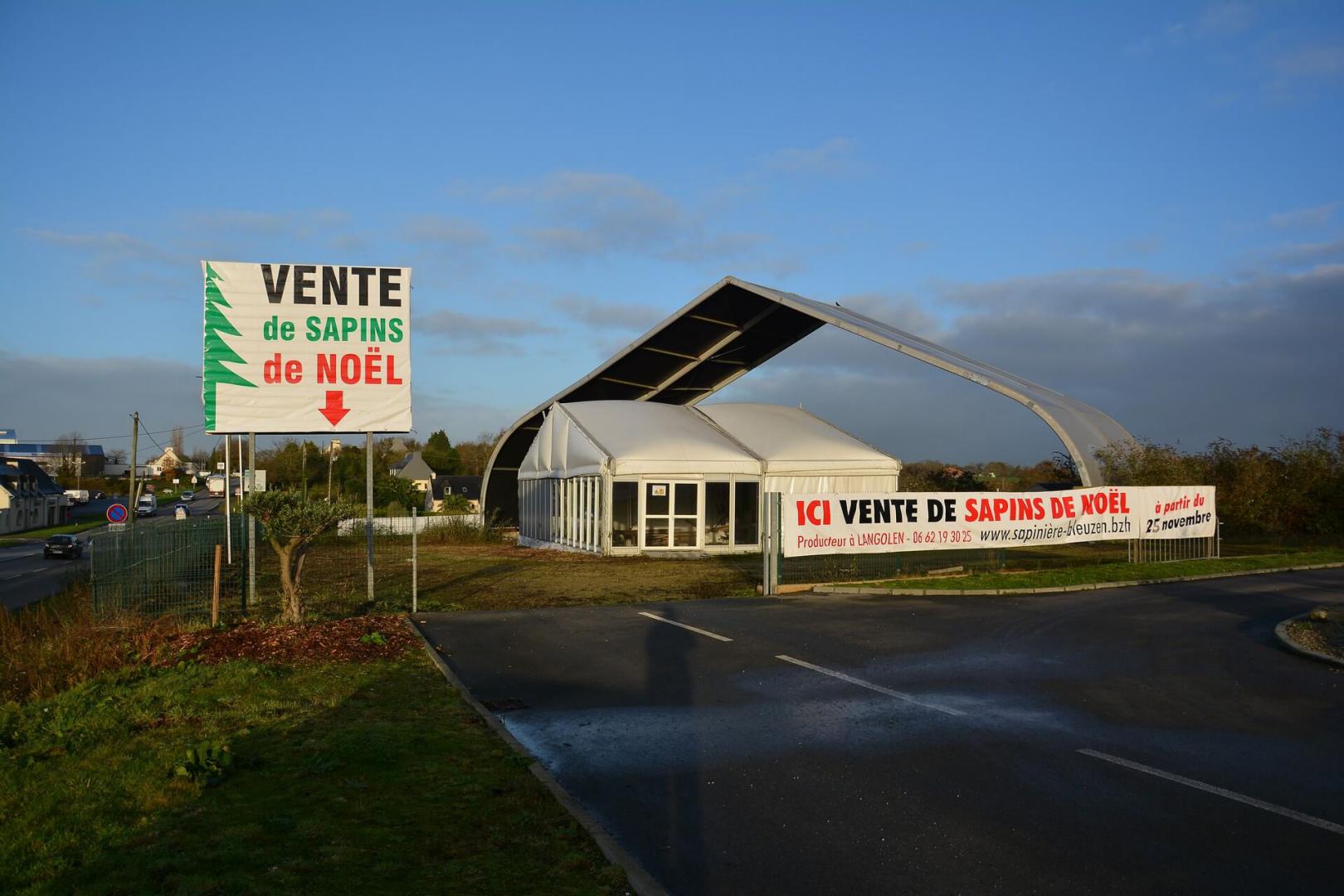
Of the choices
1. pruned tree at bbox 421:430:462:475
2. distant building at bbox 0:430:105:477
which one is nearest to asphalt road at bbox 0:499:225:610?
pruned tree at bbox 421:430:462:475

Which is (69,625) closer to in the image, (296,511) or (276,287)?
(296,511)

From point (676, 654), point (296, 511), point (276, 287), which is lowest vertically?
point (676, 654)

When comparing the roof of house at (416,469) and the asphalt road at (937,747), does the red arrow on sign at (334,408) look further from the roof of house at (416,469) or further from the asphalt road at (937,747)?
the roof of house at (416,469)

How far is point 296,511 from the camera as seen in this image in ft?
45.3

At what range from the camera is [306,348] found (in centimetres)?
1688

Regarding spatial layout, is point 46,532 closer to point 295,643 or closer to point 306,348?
point 306,348

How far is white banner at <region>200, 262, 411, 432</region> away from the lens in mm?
16609

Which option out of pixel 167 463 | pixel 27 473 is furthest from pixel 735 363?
pixel 167 463

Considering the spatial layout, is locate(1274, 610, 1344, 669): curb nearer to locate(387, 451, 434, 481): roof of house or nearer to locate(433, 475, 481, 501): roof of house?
locate(433, 475, 481, 501): roof of house

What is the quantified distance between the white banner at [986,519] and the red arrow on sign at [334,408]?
811 centimetres

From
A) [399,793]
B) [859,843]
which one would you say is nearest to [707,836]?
[859,843]

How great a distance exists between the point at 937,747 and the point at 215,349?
45.5 ft

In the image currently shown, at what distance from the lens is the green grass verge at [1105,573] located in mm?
19078

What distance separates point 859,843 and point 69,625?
10.5 meters
